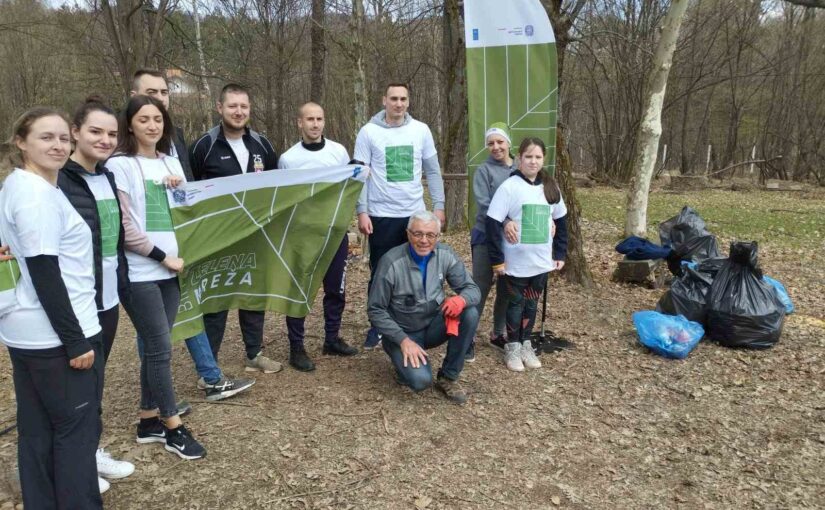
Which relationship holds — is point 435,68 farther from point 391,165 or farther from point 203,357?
point 203,357

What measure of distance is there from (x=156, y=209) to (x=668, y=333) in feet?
12.4

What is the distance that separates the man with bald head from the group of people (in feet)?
0.04

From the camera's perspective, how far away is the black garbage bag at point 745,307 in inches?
173

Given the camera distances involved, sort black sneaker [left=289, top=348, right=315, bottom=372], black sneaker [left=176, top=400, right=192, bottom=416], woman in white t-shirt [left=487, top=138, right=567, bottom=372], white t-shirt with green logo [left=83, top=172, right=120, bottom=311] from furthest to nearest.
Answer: black sneaker [left=289, top=348, right=315, bottom=372], woman in white t-shirt [left=487, top=138, right=567, bottom=372], black sneaker [left=176, top=400, right=192, bottom=416], white t-shirt with green logo [left=83, top=172, right=120, bottom=311]

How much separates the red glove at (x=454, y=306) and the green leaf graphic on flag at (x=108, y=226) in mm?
1921

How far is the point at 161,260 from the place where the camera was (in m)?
2.89

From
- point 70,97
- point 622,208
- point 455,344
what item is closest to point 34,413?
point 455,344

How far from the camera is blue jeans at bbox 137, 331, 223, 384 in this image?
358 cm

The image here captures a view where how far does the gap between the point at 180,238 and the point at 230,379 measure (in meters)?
1.12

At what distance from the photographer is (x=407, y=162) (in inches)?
163

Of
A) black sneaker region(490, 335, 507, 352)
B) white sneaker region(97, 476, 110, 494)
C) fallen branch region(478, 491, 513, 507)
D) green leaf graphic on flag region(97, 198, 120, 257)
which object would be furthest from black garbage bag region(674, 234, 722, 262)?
white sneaker region(97, 476, 110, 494)

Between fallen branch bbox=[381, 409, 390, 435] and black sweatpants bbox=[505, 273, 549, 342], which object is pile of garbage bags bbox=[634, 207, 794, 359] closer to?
black sweatpants bbox=[505, 273, 549, 342]

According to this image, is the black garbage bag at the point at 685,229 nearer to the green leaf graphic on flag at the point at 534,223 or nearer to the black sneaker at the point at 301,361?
the green leaf graphic on flag at the point at 534,223

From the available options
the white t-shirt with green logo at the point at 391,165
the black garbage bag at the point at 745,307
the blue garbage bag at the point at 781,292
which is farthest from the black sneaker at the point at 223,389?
the blue garbage bag at the point at 781,292
